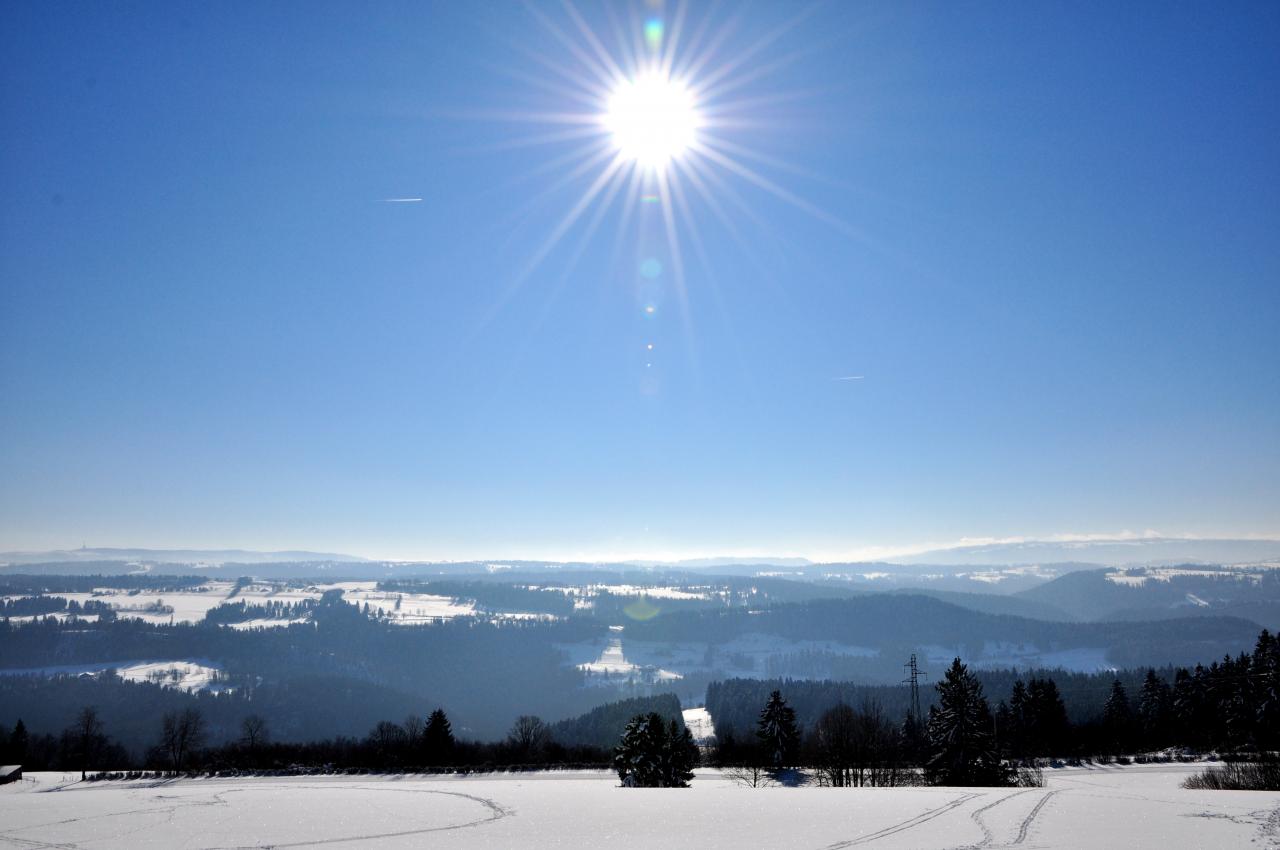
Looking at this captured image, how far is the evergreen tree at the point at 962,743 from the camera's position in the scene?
4156 cm

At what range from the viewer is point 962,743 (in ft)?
139

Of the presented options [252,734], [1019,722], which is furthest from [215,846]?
[252,734]

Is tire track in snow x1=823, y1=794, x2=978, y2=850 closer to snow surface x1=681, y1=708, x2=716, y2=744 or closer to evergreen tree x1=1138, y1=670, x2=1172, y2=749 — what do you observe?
evergreen tree x1=1138, y1=670, x2=1172, y2=749

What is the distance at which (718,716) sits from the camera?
555 feet

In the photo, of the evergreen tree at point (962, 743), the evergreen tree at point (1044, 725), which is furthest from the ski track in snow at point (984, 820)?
the evergreen tree at point (1044, 725)

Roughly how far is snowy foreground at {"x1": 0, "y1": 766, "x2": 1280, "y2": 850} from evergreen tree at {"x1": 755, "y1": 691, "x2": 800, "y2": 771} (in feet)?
161

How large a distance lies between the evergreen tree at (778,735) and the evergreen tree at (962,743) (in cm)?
2163

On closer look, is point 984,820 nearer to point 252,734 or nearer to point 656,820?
point 656,820

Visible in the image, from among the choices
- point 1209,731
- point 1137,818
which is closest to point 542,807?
point 1137,818

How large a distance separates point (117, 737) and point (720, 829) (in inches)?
10992

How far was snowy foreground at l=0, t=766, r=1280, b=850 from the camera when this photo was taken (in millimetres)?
12344

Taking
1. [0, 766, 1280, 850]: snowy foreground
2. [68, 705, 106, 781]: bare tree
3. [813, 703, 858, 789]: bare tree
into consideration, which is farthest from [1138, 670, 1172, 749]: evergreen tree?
[68, 705, 106, 781]: bare tree

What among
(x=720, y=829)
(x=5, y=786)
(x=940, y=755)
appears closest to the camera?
(x=720, y=829)

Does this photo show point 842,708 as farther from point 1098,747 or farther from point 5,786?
point 5,786
